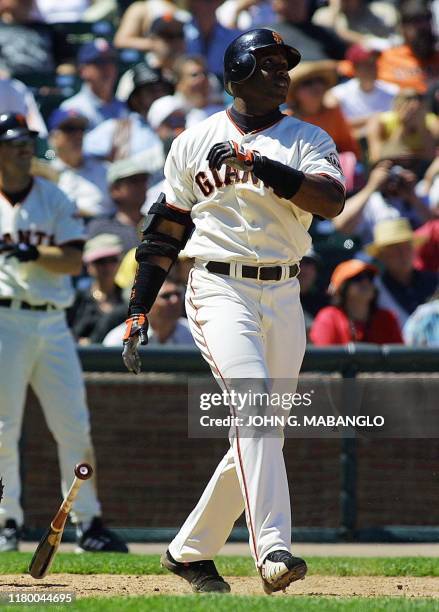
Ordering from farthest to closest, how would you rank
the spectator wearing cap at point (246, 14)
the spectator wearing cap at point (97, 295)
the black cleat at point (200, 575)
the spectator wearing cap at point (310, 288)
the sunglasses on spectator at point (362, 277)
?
the spectator wearing cap at point (246, 14)
the spectator wearing cap at point (310, 288)
the spectator wearing cap at point (97, 295)
the sunglasses on spectator at point (362, 277)
the black cleat at point (200, 575)

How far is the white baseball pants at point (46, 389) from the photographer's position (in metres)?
6.83

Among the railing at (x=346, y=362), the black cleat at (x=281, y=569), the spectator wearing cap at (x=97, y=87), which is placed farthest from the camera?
the spectator wearing cap at (x=97, y=87)

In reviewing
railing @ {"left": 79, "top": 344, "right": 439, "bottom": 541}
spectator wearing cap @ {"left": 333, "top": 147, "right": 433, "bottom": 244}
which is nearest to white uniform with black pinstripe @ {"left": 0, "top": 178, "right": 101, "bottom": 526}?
railing @ {"left": 79, "top": 344, "right": 439, "bottom": 541}

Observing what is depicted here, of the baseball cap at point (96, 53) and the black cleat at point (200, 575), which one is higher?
the black cleat at point (200, 575)

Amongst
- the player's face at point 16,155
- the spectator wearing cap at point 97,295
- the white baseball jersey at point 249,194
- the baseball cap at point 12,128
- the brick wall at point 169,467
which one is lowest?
the brick wall at point 169,467

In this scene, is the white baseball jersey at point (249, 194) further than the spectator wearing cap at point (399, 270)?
No

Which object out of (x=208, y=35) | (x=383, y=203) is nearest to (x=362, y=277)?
(x=383, y=203)

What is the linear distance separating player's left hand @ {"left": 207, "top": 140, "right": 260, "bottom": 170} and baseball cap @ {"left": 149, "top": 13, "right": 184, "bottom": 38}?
7.04 meters

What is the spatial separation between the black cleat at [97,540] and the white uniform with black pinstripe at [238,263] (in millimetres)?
2072

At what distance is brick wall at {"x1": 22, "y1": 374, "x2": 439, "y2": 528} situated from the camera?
7.61 metres

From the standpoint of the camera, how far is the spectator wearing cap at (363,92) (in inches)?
437

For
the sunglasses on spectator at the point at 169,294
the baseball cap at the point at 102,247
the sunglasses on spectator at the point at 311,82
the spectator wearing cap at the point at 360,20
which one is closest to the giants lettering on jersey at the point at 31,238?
the sunglasses on spectator at the point at 169,294

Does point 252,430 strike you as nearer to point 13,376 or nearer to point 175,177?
point 175,177

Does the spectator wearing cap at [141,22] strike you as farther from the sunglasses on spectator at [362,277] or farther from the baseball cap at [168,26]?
the sunglasses on spectator at [362,277]
